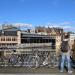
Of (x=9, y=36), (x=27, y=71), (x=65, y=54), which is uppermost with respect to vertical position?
(x=9, y=36)

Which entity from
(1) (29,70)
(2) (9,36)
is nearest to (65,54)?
(1) (29,70)

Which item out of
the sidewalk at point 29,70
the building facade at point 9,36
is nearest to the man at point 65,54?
the sidewalk at point 29,70

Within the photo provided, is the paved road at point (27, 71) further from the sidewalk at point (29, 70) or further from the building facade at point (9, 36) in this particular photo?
the building facade at point (9, 36)

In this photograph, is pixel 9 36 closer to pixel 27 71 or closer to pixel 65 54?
pixel 27 71

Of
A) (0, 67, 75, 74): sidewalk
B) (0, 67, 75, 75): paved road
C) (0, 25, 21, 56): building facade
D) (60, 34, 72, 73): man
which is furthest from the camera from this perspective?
(0, 25, 21, 56): building facade

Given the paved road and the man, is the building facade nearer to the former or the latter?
the paved road

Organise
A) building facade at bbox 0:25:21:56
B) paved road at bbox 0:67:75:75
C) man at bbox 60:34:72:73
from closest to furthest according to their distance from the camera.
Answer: paved road at bbox 0:67:75:75 → man at bbox 60:34:72:73 → building facade at bbox 0:25:21:56

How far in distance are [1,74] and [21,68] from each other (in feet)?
5.36

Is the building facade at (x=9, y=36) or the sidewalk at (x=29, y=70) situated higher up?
the building facade at (x=9, y=36)

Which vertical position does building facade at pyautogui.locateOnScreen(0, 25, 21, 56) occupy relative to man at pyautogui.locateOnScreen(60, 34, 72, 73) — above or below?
above

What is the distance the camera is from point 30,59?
13.7 m

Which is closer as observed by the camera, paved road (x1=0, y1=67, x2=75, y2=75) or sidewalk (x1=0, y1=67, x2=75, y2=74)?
paved road (x1=0, y1=67, x2=75, y2=75)

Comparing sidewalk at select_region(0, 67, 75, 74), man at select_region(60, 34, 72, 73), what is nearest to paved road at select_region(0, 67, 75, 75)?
sidewalk at select_region(0, 67, 75, 74)

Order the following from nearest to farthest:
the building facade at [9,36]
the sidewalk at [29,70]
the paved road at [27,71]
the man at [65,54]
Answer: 1. the paved road at [27,71]
2. the man at [65,54]
3. the sidewalk at [29,70]
4. the building facade at [9,36]
